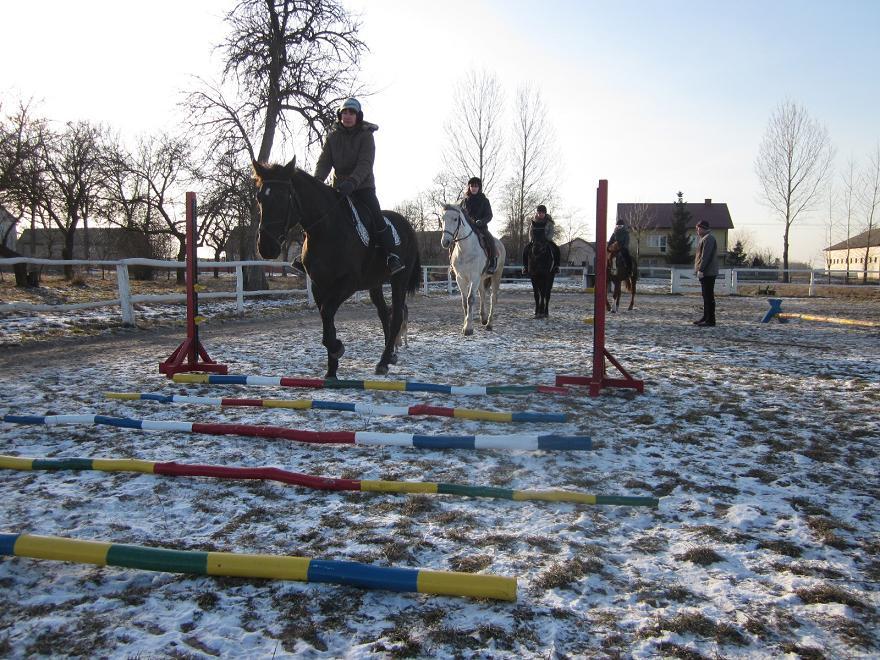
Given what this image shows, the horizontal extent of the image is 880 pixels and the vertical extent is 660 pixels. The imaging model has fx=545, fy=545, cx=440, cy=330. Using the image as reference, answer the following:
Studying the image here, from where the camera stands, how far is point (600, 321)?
565 centimetres

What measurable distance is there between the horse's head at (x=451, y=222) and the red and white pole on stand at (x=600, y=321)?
182 inches

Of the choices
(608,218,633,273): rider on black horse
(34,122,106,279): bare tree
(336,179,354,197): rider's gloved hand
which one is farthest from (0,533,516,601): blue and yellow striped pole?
(34,122,106,279): bare tree

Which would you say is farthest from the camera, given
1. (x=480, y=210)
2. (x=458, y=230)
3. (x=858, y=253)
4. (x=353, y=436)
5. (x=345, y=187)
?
(x=858, y=253)

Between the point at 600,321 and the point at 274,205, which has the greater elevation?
the point at 274,205

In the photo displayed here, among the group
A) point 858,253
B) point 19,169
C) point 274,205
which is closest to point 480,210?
point 274,205

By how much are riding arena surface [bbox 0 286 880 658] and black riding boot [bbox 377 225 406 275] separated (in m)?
1.75

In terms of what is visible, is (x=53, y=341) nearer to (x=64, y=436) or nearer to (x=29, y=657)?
(x=64, y=436)

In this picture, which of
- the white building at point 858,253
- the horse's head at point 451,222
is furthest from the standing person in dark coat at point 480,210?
the white building at point 858,253

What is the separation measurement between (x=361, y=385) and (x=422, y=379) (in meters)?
1.20

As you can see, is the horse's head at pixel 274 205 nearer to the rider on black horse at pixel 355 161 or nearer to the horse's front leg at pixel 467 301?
the rider on black horse at pixel 355 161

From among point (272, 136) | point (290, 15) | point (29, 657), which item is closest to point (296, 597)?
point (29, 657)

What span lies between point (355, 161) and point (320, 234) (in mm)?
1159

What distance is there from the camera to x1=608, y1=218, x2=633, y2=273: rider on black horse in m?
16.3

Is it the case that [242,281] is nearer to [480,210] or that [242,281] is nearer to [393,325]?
[480,210]
